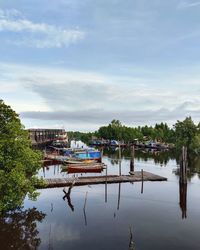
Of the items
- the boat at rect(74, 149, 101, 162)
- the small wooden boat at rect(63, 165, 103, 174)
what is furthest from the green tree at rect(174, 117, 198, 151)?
the small wooden boat at rect(63, 165, 103, 174)

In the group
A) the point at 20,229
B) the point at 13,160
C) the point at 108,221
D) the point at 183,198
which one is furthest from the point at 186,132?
the point at 13,160

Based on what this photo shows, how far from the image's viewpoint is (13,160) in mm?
30906

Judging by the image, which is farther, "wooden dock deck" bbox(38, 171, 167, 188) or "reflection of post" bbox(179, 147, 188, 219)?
"wooden dock deck" bbox(38, 171, 167, 188)

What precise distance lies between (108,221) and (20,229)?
30.1 feet

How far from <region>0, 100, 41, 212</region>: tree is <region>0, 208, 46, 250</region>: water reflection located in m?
2.43

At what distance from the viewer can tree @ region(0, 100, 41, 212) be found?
2958cm

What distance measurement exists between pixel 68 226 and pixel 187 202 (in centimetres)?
1856

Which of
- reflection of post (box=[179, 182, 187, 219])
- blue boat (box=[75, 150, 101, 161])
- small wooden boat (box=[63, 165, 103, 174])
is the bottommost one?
reflection of post (box=[179, 182, 187, 219])

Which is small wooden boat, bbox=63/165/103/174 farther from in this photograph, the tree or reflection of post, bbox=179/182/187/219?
the tree

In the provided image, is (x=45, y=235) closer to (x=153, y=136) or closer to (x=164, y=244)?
(x=164, y=244)

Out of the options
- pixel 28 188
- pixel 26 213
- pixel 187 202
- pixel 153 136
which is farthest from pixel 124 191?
pixel 153 136

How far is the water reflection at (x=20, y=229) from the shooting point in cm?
2805

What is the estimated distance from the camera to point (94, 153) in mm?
95562

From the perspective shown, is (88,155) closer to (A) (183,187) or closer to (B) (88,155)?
(B) (88,155)
